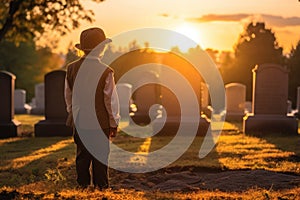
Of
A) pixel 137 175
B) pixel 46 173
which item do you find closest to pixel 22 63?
pixel 46 173

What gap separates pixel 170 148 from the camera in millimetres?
11727

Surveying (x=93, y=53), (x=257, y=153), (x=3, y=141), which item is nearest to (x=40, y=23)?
(x=3, y=141)

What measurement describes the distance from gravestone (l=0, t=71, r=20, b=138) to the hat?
1058cm

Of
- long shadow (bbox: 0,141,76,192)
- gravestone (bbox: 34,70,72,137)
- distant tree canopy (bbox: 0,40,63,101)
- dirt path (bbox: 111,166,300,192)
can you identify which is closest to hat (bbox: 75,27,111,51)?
long shadow (bbox: 0,141,76,192)

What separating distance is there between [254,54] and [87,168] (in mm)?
33057

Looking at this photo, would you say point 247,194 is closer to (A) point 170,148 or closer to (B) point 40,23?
(A) point 170,148

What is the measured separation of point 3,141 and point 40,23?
1038 cm

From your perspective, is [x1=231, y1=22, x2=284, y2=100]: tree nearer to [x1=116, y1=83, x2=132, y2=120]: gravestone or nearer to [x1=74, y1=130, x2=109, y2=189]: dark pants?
[x1=116, y1=83, x2=132, y2=120]: gravestone

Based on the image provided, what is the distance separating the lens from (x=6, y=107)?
15.5 m

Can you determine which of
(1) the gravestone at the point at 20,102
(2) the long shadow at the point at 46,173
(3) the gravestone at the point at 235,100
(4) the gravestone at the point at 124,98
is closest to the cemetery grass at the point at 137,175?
(2) the long shadow at the point at 46,173

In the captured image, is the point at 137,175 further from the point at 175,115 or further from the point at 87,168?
the point at 175,115

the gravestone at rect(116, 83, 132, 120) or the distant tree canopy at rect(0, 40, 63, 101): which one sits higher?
the distant tree canopy at rect(0, 40, 63, 101)

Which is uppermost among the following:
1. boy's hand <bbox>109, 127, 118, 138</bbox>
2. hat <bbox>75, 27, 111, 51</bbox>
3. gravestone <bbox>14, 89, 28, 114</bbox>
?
hat <bbox>75, 27, 111, 51</bbox>

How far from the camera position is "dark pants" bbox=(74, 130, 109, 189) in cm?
553
